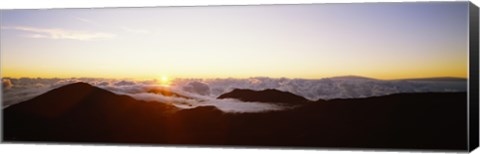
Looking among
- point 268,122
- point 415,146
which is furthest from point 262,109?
point 415,146

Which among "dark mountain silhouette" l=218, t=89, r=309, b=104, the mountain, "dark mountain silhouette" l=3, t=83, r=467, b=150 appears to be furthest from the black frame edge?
the mountain

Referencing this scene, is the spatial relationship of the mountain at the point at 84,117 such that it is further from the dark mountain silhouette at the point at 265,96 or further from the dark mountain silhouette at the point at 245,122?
the dark mountain silhouette at the point at 265,96

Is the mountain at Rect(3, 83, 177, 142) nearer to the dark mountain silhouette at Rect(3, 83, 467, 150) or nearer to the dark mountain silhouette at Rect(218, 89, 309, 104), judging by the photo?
the dark mountain silhouette at Rect(3, 83, 467, 150)

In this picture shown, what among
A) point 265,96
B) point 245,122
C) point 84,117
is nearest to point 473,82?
point 265,96

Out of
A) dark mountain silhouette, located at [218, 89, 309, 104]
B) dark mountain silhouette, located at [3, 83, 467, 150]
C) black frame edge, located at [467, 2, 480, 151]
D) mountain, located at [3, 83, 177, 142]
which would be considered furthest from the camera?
mountain, located at [3, 83, 177, 142]

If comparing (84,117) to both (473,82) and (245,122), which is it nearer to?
(245,122)

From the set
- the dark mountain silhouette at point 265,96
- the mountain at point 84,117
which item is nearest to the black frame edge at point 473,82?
the dark mountain silhouette at point 265,96
